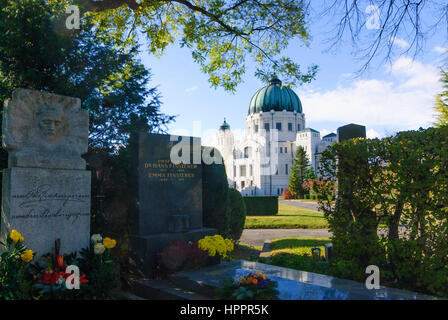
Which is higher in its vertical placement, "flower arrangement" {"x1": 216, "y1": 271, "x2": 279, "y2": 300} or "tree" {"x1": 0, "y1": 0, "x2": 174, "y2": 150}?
"tree" {"x1": 0, "y1": 0, "x2": 174, "y2": 150}

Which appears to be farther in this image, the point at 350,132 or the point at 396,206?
the point at 350,132

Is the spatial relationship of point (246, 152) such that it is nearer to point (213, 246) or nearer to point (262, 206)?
point (262, 206)

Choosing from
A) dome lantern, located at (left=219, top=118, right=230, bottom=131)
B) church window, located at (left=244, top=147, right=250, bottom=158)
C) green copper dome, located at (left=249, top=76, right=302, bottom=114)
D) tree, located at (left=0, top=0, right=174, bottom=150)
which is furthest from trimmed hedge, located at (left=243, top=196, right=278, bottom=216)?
dome lantern, located at (left=219, top=118, right=230, bottom=131)

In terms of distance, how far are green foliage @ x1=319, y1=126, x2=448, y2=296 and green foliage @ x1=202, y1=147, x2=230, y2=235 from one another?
321cm

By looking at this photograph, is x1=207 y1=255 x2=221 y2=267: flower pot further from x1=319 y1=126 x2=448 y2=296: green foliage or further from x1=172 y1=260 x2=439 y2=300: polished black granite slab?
x1=319 y1=126 x2=448 y2=296: green foliage

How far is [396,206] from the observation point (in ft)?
18.5

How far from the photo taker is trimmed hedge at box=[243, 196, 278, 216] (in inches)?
894

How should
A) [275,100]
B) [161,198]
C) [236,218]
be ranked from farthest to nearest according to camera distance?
[275,100]
[236,218]
[161,198]

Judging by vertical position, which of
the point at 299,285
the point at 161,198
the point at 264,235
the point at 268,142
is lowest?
the point at 264,235

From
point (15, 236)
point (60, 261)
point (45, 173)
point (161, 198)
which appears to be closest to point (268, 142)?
point (161, 198)

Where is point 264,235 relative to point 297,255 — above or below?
below

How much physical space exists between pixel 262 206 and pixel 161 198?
Answer: 16.9m
